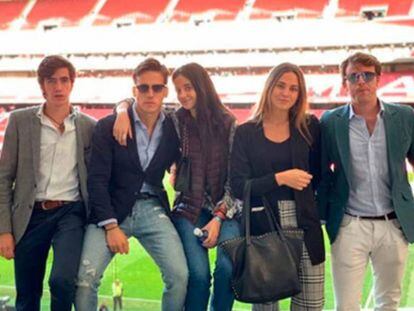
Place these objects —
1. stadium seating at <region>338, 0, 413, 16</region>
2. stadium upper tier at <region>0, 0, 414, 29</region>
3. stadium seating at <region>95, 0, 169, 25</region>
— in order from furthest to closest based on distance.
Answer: stadium seating at <region>95, 0, 169, 25</region> → stadium upper tier at <region>0, 0, 414, 29</region> → stadium seating at <region>338, 0, 413, 16</region>

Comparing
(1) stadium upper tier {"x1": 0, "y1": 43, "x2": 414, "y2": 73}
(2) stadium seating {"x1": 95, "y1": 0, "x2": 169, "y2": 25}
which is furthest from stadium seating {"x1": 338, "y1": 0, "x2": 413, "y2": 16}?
(2) stadium seating {"x1": 95, "y1": 0, "x2": 169, "y2": 25}

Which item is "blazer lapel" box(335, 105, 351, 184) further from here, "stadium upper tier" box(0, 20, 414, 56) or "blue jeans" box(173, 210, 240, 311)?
"stadium upper tier" box(0, 20, 414, 56)

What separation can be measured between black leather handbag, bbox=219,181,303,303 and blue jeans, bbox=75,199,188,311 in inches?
8.0

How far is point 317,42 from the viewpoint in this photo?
10492 mm

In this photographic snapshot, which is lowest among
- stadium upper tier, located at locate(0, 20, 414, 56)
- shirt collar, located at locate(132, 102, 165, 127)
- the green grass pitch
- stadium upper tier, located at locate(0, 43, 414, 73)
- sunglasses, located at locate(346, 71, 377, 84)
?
the green grass pitch

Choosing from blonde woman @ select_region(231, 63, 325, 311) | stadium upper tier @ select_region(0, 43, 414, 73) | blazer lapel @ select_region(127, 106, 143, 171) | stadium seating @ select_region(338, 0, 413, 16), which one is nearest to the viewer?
blonde woman @ select_region(231, 63, 325, 311)

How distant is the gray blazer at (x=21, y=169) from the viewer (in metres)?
1.97

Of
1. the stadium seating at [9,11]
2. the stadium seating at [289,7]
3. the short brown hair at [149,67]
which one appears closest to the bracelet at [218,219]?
the short brown hair at [149,67]

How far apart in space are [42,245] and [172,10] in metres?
11.4

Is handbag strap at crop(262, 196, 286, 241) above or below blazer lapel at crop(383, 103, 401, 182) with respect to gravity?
below

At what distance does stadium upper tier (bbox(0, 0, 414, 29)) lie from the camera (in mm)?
11312

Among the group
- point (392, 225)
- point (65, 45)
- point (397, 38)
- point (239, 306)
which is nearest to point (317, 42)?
point (397, 38)

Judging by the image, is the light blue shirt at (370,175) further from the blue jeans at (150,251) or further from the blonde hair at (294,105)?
the blue jeans at (150,251)

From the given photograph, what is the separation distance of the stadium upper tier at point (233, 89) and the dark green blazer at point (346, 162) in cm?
767
